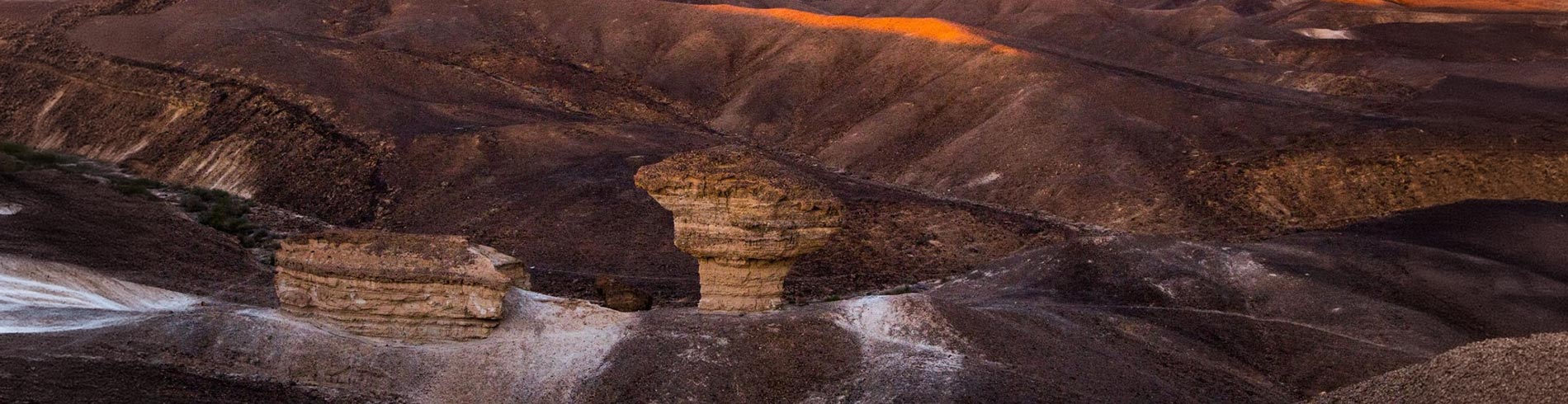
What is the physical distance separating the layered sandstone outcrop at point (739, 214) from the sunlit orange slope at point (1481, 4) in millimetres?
59516

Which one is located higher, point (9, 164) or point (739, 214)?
point (739, 214)

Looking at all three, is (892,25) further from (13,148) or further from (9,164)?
(9,164)

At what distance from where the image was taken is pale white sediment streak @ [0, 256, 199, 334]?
18.6 m

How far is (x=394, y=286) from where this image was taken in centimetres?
1900

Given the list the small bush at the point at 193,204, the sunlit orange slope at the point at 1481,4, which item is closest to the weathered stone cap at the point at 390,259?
the small bush at the point at 193,204

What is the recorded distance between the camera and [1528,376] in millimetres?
16656

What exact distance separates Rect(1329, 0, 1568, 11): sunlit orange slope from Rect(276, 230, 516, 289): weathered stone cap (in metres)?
62.9

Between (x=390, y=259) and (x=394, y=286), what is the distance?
324mm

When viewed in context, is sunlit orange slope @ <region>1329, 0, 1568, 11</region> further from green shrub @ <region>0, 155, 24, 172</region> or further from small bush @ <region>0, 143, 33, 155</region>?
green shrub @ <region>0, 155, 24, 172</region>

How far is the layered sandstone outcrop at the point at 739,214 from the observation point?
67.0ft

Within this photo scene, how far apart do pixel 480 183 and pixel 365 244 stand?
19.5 meters

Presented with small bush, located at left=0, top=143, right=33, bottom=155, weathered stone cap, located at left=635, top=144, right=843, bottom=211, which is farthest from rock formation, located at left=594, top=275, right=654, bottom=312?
small bush, located at left=0, top=143, right=33, bottom=155

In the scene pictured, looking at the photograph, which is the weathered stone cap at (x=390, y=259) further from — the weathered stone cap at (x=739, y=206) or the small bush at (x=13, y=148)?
the small bush at (x=13, y=148)

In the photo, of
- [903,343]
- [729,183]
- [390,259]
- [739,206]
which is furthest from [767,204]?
[390,259]
